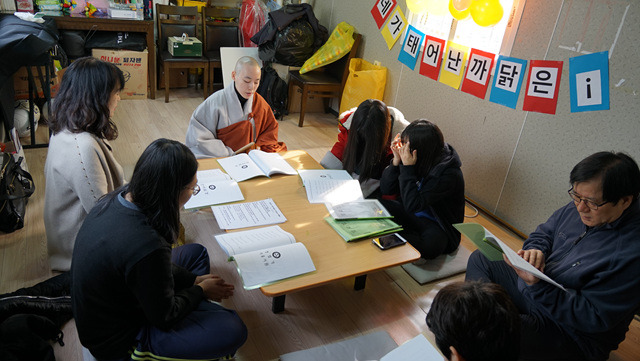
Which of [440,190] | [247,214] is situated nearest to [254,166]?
[247,214]

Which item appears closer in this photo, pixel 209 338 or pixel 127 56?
pixel 209 338

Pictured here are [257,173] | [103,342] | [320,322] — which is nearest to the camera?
[103,342]

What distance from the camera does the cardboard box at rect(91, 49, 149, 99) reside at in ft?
13.6

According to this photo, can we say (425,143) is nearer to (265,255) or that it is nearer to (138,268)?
(265,255)

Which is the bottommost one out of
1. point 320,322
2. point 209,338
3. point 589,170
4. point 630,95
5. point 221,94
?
point 320,322

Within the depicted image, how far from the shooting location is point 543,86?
102 inches

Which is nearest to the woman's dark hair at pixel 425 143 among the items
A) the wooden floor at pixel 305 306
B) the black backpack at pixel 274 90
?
the wooden floor at pixel 305 306

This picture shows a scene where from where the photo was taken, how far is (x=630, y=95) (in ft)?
7.26

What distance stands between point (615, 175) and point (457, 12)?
6.14 feet

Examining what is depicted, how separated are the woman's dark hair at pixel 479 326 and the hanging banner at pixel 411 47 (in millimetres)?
2811

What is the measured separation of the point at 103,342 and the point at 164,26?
392cm

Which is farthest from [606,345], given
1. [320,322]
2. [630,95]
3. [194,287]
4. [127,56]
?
[127,56]

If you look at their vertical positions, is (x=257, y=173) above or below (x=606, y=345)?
above

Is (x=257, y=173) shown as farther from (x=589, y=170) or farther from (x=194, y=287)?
(x=589, y=170)
